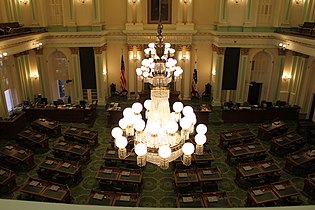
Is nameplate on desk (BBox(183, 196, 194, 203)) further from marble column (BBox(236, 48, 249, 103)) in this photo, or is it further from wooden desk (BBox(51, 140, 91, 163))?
marble column (BBox(236, 48, 249, 103))

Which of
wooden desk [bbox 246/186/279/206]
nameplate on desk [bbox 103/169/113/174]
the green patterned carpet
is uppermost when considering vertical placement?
wooden desk [bbox 246/186/279/206]

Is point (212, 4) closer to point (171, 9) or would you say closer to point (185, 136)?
point (171, 9)

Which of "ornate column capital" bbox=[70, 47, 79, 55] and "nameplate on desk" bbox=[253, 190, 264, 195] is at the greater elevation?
"ornate column capital" bbox=[70, 47, 79, 55]

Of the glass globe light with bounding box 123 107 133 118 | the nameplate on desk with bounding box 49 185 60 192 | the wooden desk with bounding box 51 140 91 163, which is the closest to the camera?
the glass globe light with bounding box 123 107 133 118

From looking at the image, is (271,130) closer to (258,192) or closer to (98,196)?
(258,192)

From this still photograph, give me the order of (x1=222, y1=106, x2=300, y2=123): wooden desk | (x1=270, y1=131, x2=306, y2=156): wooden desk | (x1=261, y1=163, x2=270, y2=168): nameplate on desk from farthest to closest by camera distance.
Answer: (x1=222, y1=106, x2=300, y2=123): wooden desk → (x1=270, y1=131, x2=306, y2=156): wooden desk → (x1=261, y1=163, x2=270, y2=168): nameplate on desk

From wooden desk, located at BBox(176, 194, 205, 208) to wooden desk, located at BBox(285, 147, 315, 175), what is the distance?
14.3 ft

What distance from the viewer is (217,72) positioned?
16.9m

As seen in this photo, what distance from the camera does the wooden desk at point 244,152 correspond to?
1061cm

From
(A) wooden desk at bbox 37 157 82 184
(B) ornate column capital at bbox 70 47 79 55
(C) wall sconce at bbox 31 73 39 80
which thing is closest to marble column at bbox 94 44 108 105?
(B) ornate column capital at bbox 70 47 79 55

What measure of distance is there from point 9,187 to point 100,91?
8738 millimetres

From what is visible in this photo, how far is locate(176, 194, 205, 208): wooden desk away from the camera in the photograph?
7840mm

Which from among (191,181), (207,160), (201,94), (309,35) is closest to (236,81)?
(201,94)

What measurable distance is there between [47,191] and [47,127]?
17.1 ft
